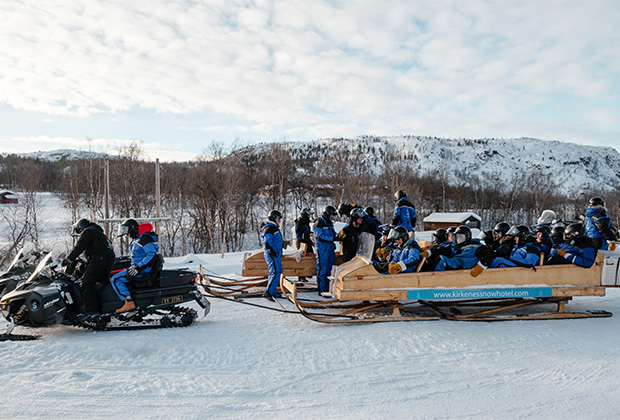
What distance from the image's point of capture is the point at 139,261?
206 inches

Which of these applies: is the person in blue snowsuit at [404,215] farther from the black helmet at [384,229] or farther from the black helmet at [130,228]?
the black helmet at [130,228]

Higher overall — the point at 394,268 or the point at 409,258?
the point at 409,258

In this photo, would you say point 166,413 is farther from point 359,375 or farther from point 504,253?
point 504,253

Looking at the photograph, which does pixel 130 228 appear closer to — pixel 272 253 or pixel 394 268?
pixel 272 253

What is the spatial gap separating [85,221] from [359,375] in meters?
4.03

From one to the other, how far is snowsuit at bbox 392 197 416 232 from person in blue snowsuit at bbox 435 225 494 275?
276 centimetres

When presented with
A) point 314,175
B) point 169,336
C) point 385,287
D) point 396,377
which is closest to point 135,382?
point 169,336

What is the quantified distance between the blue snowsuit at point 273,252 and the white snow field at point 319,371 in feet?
4.54

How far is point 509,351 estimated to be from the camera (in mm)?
4402

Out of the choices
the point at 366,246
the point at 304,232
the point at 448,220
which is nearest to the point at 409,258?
the point at 366,246

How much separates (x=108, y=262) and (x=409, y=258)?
3.94 m

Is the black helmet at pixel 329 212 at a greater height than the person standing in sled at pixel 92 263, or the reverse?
the black helmet at pixel 329 212

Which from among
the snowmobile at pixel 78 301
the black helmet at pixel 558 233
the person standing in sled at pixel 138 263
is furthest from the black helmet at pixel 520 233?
the person standing in sled at pixel 138 263

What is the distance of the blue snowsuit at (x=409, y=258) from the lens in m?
5.37
